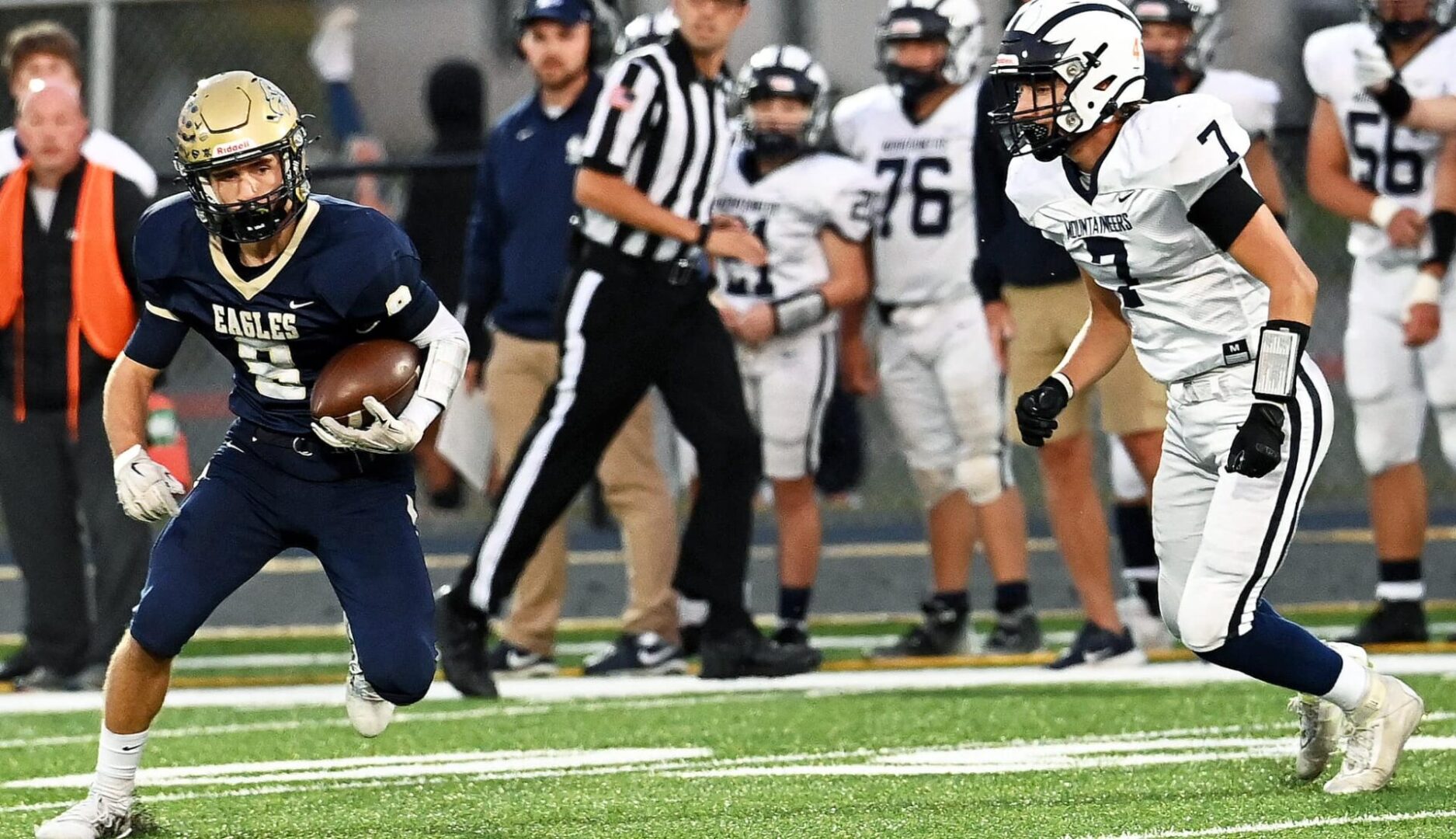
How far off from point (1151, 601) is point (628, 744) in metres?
2.30

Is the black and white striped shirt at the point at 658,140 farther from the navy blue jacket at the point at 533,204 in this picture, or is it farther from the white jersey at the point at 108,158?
the white jersey at the point at 108,158

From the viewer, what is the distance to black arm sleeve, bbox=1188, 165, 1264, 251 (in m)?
4.50

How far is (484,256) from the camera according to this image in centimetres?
763

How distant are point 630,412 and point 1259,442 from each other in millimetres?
2713

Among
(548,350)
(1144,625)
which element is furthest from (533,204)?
(1144,625)

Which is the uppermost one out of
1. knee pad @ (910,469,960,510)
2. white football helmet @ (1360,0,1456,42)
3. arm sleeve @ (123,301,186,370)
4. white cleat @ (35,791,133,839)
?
white football helmet @ (1360,0,1456,42)

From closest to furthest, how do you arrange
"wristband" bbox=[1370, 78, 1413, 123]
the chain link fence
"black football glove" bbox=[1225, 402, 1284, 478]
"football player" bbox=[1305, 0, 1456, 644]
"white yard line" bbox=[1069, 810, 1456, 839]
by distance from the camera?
"white yard line" bbox=[1069, 810, 1456, 839]
"black football glove" bbox=[1225, 402, 1284, 478]
"wristband" bbox=[1370, 78, 1413, 123]
"football player" bbox=[1305, 0, 1456, 644]
the chain link fence

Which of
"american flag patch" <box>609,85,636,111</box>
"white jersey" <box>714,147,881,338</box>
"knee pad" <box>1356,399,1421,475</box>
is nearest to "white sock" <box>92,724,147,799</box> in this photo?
"american flag patch" <box>609,85,636,111</box>

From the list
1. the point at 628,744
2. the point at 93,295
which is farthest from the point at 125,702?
the point at 93,295

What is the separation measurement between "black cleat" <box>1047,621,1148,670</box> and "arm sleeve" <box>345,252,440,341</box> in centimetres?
277

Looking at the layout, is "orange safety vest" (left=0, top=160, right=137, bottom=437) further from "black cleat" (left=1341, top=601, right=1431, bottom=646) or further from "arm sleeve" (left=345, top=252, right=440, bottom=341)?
"black cleat" (left=1341, top=601, right=1431, bottom=646)

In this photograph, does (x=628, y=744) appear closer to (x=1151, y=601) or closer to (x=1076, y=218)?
(x=1076, y=218)

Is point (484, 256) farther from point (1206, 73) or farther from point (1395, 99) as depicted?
point (1395, 99)

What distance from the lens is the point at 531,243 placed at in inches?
294
